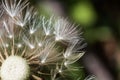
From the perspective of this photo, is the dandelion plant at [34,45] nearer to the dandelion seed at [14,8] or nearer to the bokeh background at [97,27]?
the dandelion seed at [14,8]

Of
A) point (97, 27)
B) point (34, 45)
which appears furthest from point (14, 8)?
point (97, 27)

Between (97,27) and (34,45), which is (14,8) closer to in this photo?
(34,45)

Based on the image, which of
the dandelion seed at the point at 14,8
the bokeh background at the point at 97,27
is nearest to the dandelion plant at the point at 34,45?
the dandelion seed at the point at 14,8

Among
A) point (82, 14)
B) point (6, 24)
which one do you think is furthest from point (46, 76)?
point (82, 14)

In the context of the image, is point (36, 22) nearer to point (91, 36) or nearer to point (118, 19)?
point (91, 36)

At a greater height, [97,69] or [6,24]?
[97,69]

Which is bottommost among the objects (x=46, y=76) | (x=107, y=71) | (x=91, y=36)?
(x=46, y=76)
